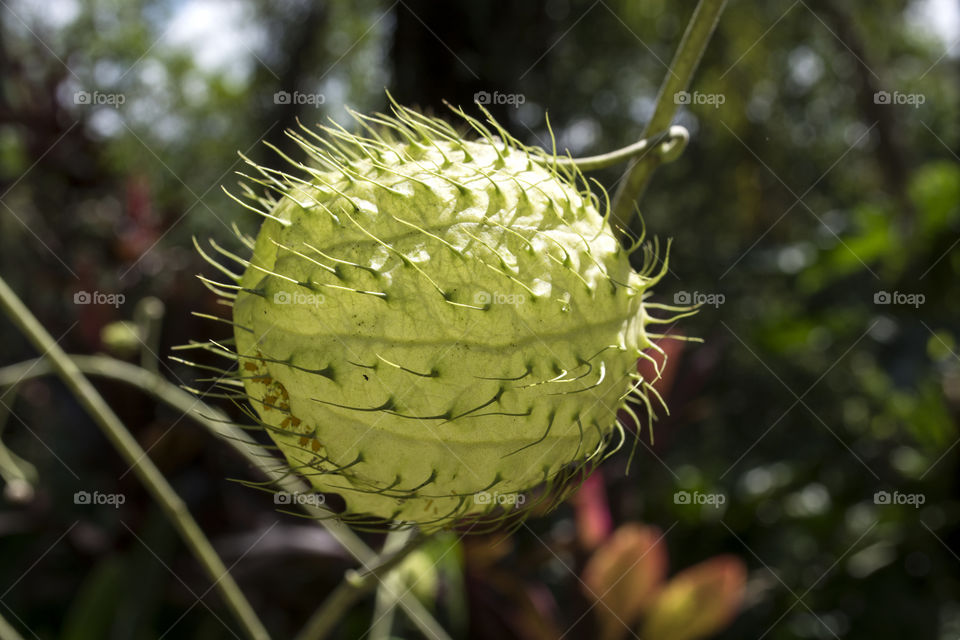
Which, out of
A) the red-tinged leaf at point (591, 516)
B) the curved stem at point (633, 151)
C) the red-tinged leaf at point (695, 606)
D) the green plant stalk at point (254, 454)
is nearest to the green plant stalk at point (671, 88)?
the curved stem at point (633, 151)

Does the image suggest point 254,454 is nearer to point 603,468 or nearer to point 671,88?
point 671,88

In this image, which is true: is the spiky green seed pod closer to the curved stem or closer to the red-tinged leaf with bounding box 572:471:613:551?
the curved stem

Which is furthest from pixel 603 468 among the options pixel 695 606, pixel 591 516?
pixel 695 606

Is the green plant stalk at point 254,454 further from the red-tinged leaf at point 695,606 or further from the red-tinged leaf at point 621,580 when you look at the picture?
the red-tinged leaf at point 695,606

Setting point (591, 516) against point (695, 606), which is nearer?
point (695, 606)

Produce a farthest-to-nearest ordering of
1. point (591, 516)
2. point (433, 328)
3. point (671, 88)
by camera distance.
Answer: point (591, 516), point (671, 88), point (433, 328)

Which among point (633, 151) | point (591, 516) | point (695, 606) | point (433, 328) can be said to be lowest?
point (695, 606)

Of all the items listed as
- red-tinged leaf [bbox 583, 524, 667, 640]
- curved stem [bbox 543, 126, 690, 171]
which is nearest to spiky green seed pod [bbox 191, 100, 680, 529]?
curved stem [bbox 543, 126, 690, 171]

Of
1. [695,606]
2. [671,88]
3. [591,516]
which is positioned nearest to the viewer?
[671,88]

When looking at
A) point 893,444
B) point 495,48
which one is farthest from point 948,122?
point 495,48
